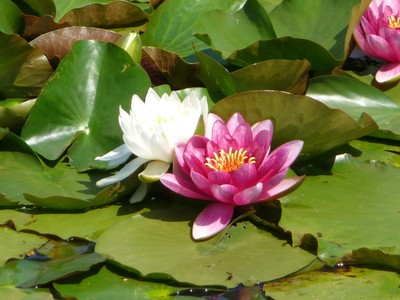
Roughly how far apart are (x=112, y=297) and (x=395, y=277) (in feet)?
1.94

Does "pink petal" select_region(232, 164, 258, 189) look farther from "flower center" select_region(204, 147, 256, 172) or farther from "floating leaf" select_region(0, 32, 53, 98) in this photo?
"floating leaf" select_region(0, 32, 53, 98)

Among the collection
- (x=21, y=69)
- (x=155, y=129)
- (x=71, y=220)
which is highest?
(x=155, y=129)

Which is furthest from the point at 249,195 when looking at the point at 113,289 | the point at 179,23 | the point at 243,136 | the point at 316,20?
the point at 179,23

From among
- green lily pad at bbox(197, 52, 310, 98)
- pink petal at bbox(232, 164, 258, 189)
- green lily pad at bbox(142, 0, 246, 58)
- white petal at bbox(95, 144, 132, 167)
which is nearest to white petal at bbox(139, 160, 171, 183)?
white petal at bbox(95, 144, 132, 167)

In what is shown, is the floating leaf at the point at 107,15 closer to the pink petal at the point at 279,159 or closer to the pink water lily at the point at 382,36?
the pink water lily at the point at 382,36

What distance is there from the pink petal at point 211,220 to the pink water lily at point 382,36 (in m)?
0.81

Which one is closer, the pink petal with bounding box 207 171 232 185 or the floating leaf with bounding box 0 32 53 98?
the pink petal with bounding box 207 171 232 185

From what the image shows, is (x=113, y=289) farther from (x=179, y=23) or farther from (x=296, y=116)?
(x=179, y=23)

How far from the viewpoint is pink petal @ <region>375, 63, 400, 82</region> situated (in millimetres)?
2545

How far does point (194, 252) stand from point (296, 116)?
43 centimetres

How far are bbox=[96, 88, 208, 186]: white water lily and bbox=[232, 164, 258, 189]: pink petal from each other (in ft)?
0.63

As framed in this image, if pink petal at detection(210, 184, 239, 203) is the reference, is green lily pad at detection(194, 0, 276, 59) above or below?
above

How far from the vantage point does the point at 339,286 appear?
70.3 inches

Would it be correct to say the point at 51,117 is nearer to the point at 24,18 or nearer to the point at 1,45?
the point at 1,45
